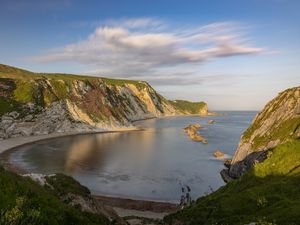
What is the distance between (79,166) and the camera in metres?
84.8

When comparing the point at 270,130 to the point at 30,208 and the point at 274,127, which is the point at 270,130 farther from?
the point at 30,208

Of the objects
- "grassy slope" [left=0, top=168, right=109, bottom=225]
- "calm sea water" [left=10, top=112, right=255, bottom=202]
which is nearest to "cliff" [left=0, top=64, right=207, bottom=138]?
"calm sea water" [left=10, top=112, right=255, bottom=202]

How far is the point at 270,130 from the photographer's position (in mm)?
73750

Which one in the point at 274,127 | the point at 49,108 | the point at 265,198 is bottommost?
the point at 265,198

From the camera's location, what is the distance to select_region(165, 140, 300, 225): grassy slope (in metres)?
25.4

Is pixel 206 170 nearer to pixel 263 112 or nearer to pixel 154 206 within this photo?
pixel 263 112

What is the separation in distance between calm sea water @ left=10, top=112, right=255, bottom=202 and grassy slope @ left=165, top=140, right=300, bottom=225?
24249 mm

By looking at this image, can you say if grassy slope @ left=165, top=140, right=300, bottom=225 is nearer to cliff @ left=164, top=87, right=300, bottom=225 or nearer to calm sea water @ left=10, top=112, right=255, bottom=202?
cliff @ left=164, top=87, right=300, bottom=225

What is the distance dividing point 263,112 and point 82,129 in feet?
331

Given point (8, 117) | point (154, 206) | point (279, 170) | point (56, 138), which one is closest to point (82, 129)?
point (56, 138)

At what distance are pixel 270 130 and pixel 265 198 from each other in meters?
46.3

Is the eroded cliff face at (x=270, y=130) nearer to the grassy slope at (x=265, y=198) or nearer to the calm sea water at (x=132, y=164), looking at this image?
the calm sea water at (x=132, y=164)

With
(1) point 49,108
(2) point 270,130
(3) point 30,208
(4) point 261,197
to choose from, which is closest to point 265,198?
(4) point 261,197

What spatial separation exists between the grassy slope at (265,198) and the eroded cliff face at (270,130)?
2486cm
